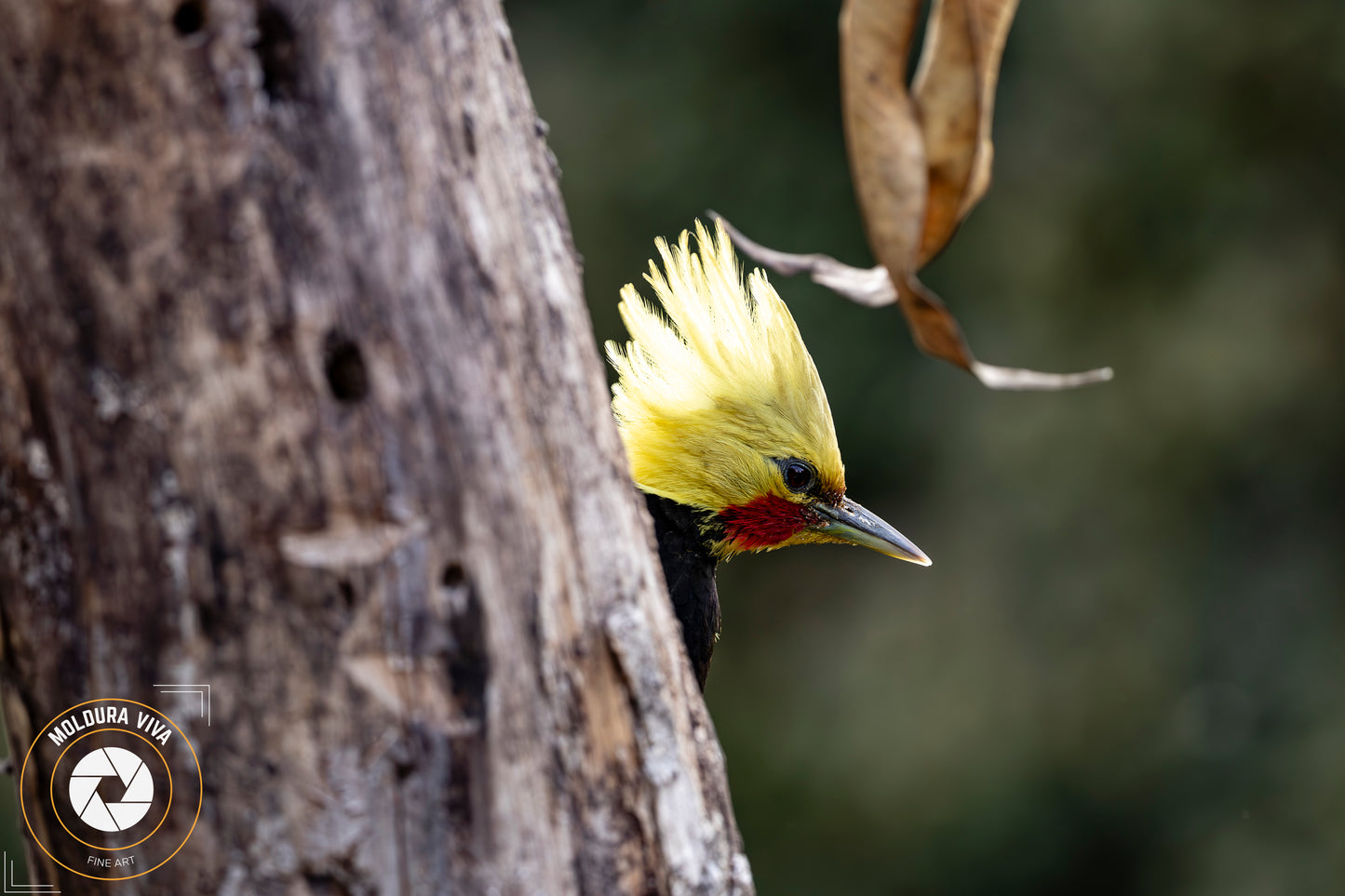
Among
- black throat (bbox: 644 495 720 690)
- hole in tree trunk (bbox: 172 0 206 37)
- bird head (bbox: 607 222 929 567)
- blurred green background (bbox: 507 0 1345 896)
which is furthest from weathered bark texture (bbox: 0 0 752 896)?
blurred green background (bbox: 507 0 1345 896)

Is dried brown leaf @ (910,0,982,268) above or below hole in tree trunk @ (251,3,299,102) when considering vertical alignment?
below

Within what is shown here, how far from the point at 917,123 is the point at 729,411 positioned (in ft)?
4.20

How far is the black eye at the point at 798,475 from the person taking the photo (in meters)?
2.47

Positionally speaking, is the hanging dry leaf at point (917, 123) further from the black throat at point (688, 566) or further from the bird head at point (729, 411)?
the black throat at point (688, 566)

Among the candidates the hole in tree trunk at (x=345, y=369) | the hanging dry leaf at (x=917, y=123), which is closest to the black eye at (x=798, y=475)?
the hanging dry leaf at (x=917, y=123)

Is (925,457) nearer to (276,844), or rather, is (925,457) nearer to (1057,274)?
(1057,274)

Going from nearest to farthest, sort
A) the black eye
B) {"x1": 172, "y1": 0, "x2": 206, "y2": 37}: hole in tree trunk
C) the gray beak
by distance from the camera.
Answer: {"x1": 172, "y1": 0, "x2": 206, "y2": 37}: hole in tree trunk < the black eye < the gray beak

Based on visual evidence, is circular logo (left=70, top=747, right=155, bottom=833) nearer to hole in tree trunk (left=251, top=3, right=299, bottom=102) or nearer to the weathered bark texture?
the weathered bark texture

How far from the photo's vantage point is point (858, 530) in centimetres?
261

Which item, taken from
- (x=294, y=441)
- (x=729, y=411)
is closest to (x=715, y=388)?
(x=729, y=411)

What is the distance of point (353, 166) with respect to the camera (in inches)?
43.0

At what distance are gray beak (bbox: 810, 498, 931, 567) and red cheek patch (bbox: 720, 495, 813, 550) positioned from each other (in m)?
0.05

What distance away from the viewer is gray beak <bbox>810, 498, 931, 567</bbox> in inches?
102

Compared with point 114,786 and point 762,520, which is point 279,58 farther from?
point 762,520
